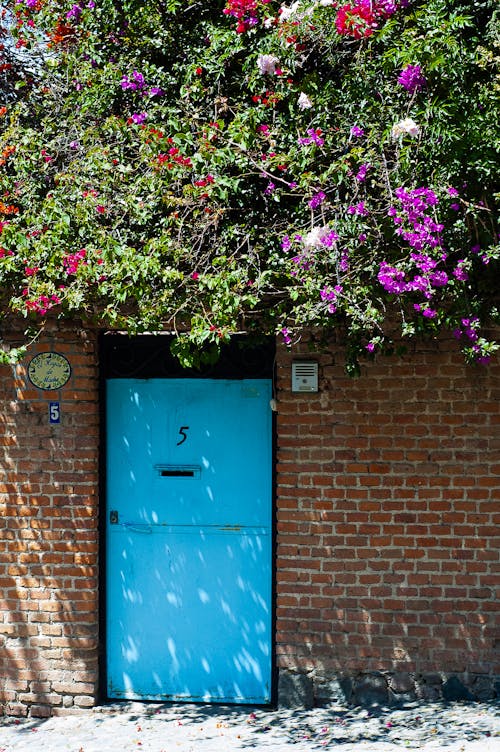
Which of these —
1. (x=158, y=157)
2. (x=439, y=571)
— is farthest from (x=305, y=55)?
(x=439, y=571)

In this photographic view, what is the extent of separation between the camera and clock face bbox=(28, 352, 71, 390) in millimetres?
6027

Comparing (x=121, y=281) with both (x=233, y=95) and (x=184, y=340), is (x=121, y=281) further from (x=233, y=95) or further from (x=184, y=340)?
(x=233, y=95)

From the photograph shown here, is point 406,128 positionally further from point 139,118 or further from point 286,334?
point 139,118

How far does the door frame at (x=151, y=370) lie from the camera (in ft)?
20.0

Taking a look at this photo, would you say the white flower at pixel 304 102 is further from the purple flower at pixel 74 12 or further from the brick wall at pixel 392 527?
the purple flower at pixel 74 12

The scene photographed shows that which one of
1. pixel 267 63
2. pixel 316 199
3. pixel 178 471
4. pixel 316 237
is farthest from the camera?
pixel 178 471

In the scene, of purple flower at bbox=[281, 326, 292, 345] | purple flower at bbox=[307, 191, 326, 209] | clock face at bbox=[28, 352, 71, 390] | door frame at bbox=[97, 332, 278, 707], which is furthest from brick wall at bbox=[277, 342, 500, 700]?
clock face at bbox=[28, 352, 71, 390]

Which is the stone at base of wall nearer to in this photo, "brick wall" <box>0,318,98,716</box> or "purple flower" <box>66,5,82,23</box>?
"brick wall" <box>0,318,98,716</box>

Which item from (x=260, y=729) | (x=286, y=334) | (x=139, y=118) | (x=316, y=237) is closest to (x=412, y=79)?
(x=316, y=237)

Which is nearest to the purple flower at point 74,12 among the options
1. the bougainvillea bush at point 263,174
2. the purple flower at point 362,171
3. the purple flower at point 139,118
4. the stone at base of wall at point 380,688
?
the bougainvillea bush at point 263,174

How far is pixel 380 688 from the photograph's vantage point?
19.1 ft

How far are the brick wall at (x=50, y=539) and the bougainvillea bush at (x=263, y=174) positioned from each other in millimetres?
518

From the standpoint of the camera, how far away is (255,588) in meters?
6.11

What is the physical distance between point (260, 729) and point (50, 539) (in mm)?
1870
